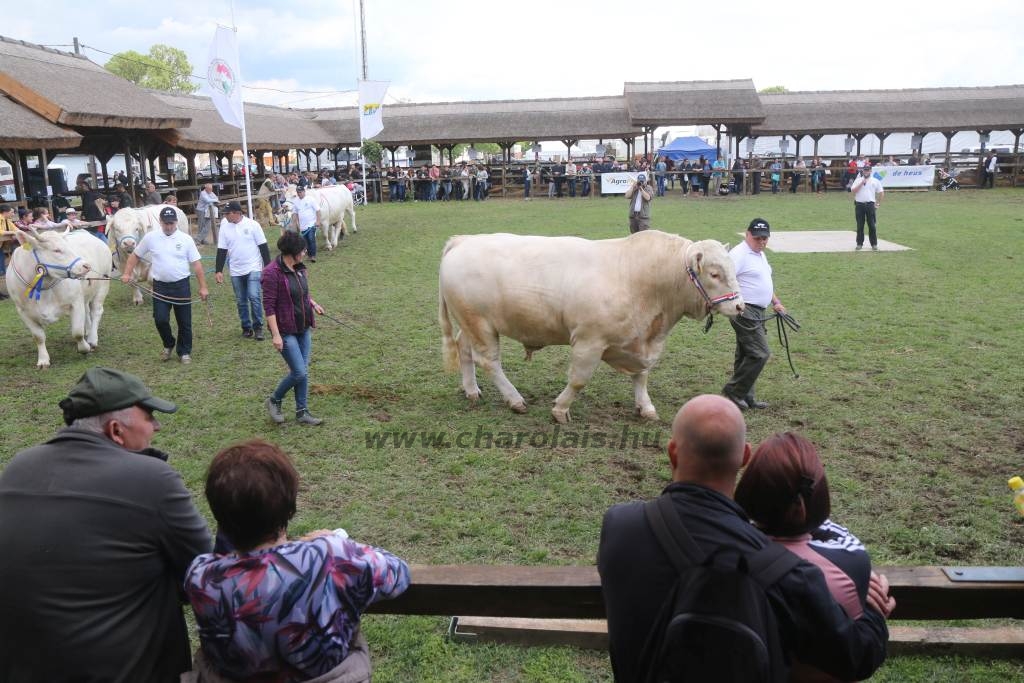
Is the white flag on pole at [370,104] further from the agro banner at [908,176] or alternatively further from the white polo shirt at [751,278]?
the white polo shirt at [751,278]

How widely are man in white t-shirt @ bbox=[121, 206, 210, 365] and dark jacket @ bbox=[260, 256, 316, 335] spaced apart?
8.83ft

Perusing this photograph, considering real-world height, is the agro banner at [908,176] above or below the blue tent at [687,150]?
below

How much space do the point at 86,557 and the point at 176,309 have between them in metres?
7.38

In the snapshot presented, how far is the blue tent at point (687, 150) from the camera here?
3769cm

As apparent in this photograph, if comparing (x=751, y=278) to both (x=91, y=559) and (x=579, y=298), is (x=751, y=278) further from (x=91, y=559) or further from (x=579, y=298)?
(x=91, y=559)

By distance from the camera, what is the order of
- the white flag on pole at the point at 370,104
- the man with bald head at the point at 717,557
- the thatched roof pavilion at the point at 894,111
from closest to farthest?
the man with bald head at the point at 717,557, the white flag on pole at the point at 370,104, the thatched roof pavilion at the point at 894,111

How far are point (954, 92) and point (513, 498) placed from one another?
40.3m

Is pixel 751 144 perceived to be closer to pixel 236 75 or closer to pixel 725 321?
pixel 236 75

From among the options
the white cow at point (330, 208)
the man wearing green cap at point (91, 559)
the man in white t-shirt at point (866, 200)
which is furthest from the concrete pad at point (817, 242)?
the man wearing green cap at point (91, 559)

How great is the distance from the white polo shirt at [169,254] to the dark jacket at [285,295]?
2.73m

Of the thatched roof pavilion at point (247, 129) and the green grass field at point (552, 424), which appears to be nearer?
the green grass field at point (552, 424)

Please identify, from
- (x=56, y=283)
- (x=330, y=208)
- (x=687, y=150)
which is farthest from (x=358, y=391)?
(x=687, y=150)

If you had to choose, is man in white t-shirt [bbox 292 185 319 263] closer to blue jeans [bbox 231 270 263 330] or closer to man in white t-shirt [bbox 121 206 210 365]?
blue jeans [bbox 231 270 263 330]

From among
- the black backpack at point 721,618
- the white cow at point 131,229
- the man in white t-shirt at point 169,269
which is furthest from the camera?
the white cow at point 131,229
